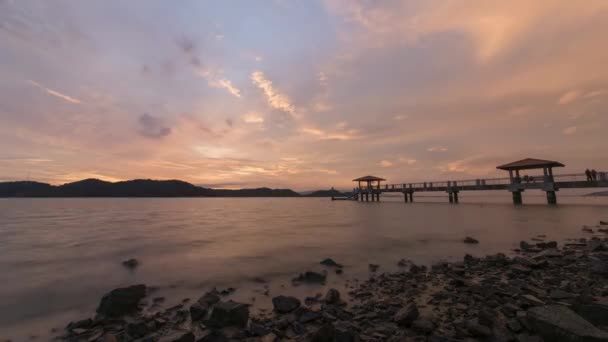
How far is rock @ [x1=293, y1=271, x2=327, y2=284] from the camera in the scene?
7.15 meters

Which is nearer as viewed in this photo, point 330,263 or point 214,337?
point 214,337

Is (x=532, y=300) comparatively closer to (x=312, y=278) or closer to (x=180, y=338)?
(x=312, y=278)

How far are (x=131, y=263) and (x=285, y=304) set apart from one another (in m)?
7.51

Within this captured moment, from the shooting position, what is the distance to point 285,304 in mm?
5203

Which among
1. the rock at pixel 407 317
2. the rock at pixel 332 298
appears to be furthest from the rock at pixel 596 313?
the rock at pixel 332 298

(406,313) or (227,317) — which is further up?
(406,313)

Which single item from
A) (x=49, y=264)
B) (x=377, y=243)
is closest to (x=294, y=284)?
(x=377, y=243)

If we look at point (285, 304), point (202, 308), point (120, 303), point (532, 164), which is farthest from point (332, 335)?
point (532, 164)

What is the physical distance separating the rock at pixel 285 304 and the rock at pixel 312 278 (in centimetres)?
187

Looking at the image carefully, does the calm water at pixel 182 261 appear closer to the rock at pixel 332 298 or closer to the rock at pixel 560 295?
the rock at pixel 332 298

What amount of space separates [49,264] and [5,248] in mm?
6408

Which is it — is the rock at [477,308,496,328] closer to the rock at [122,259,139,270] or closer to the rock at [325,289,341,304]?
the rock at [325,289,341,304]

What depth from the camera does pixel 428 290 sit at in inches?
230

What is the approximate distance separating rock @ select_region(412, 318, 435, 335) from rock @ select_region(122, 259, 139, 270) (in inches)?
370
